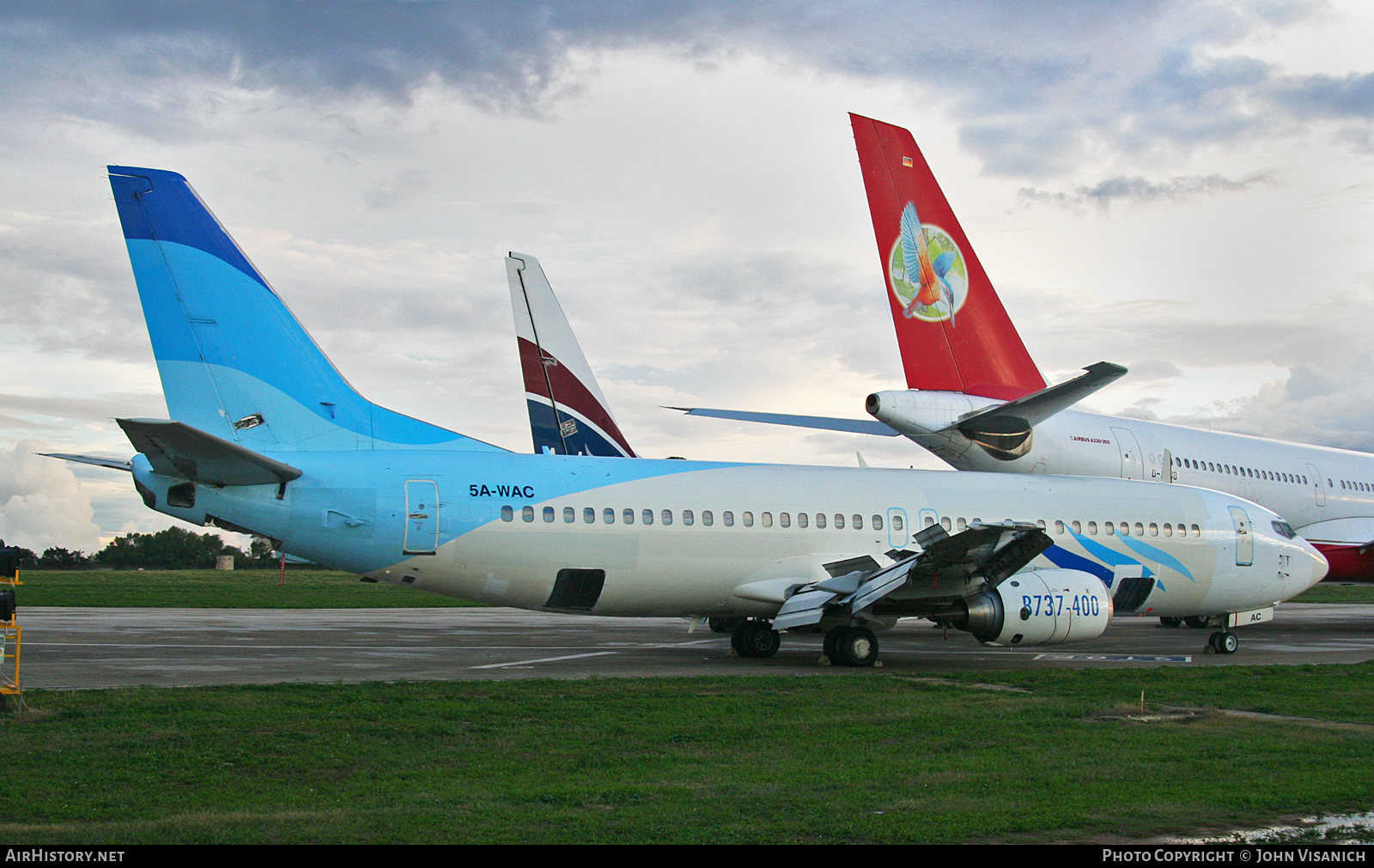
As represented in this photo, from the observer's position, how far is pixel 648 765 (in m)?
8.67

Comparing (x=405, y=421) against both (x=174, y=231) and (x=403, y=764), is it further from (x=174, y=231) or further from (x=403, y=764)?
(x=403, y=764)

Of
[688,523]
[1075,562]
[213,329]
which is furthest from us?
[1075,562]

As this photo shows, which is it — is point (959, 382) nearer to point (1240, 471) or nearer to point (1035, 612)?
point (1035, 612)

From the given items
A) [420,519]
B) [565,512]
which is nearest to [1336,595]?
[565,512]

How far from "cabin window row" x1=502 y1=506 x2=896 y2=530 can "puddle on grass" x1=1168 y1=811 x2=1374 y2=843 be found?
1101 cm

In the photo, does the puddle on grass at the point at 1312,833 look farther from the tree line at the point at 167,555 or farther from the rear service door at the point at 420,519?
the tree line at the point at 167,555

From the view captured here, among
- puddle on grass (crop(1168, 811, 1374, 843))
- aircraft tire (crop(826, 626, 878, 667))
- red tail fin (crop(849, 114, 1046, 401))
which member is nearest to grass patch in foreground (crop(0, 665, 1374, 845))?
puddle on grass (crop(1168, 811, 1374, 843))

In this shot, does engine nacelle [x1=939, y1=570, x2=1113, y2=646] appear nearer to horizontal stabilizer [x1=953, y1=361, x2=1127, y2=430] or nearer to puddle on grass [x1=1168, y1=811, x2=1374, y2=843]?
horizontal stabilizer [x1=953, y1=361, x2=1127, y2=430]

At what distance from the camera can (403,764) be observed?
27.8 ft

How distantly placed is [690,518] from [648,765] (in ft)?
28.6

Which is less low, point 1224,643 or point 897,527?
point 897,527

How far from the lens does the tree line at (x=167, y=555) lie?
89750mm

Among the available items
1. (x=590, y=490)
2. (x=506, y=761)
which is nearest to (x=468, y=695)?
(x=506, y=761)
